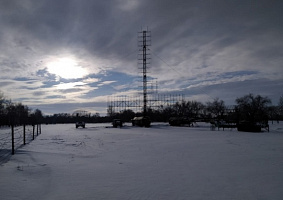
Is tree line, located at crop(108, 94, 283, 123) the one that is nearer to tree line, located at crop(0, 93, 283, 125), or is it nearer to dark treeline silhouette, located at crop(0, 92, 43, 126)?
tree line, located at crop(0, 93, 283, 125)

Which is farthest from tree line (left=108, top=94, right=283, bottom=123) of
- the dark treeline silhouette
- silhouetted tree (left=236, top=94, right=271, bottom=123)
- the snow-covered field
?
the snow-covered field

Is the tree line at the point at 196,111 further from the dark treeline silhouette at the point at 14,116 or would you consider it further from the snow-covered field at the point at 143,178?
the snow-covered field at the point at 143,178

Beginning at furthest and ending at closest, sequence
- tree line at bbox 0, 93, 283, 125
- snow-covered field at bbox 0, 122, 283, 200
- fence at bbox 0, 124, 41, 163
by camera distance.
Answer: tree line at bbox 0, 93, 283, 125
fence at bbox 0, 124, 41, 163
snow-covered field at bbox 0, 122, 283, 200

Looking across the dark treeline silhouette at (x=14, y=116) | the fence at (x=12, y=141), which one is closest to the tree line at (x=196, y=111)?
the dark treeline silhouette at (x=14, y=116)

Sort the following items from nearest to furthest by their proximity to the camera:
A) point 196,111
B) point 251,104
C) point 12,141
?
1. point 12,141
2. point 251,104
3. point 196,111

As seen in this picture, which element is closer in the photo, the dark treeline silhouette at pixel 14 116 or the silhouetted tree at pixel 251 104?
the dark treeline silhouette at pixel 14 116

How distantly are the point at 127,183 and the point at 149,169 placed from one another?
1918 mm

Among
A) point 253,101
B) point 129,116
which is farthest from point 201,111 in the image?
point 129,116

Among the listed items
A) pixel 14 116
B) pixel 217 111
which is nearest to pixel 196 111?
pixel 217 111

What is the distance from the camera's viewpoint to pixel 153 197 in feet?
19.5

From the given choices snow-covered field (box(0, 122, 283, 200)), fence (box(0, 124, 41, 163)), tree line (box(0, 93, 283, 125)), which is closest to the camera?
snow-covered field (box(0, 122, 283, 200))

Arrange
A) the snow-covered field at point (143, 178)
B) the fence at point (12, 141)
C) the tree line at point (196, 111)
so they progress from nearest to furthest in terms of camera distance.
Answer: the snow-covered field at point (143, 178) < the fence at point (12, 141) < the tree line at point (196, 111)

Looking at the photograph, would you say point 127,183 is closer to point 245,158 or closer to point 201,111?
point 245,158

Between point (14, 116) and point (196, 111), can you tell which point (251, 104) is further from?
point (14, 116)
